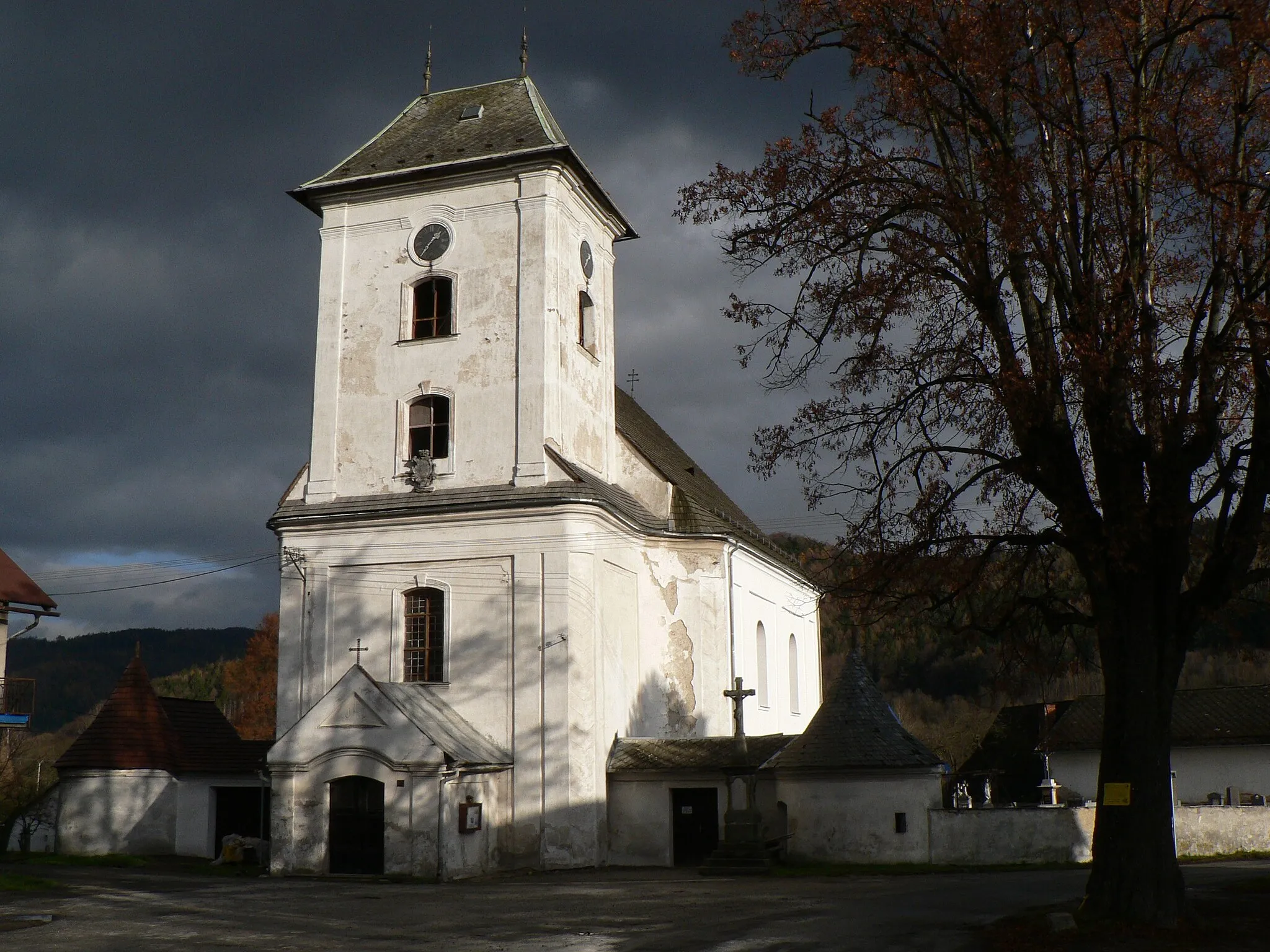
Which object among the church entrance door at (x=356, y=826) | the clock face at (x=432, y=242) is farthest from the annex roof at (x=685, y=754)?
the clock face at (x=432, y=242)

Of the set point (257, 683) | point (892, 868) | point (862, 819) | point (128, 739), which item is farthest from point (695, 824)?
point (257, 683)

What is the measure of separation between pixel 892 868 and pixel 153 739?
1839 centimetres

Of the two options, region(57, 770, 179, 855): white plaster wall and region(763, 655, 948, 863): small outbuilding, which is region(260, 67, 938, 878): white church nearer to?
region(763, 655, 948, 863): small outbuilding

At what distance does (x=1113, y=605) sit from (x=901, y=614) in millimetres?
2664

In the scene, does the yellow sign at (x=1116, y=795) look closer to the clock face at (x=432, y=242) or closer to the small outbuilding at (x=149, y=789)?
the clock face at (x=432, y=242)

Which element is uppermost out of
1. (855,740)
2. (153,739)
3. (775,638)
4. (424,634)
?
(775,638)

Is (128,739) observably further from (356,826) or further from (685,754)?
(685,754)

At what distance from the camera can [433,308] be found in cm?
2925

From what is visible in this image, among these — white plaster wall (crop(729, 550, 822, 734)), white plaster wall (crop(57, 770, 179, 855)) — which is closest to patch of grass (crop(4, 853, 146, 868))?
white plaster wall (crop(57, 770, 179, 855))

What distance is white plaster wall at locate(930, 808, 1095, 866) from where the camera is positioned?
2609cm

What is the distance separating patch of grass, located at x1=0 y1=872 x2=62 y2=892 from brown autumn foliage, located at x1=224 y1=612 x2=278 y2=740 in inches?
1734

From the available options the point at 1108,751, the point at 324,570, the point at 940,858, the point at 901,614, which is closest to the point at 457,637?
the point at 324,570

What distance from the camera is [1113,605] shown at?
1480cm

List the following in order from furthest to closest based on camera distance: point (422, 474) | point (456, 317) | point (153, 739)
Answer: point (153, 739) → point (456, 317) → point (422, 474)
